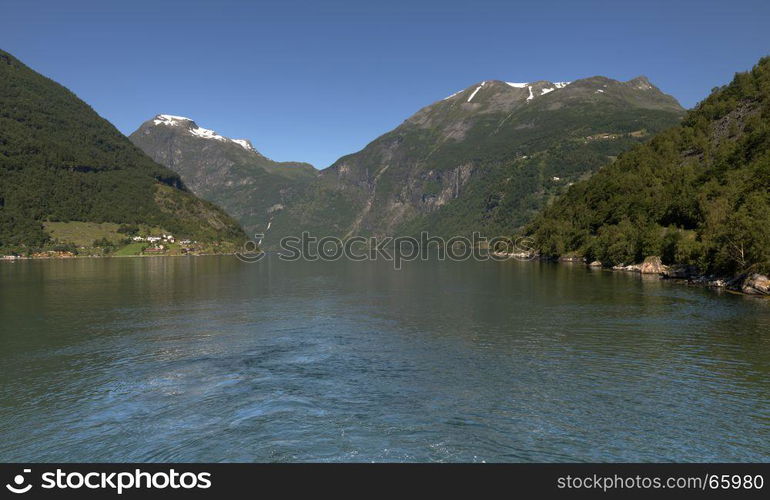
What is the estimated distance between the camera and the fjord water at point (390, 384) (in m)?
24.6

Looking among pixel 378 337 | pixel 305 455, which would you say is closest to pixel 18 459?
pixel 305 455

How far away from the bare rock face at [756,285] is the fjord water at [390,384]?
11.0 metres

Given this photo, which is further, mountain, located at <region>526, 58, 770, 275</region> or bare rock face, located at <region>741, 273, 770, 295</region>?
mountain, located at <region>526, 58, 770, 275</region>

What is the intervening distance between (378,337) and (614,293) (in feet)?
A: 189

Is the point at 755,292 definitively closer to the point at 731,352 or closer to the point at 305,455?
the point at 731,352

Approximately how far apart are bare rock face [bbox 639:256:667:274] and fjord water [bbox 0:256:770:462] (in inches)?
2422

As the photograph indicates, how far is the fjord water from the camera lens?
968 inches

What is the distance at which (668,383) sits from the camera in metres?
34.5
